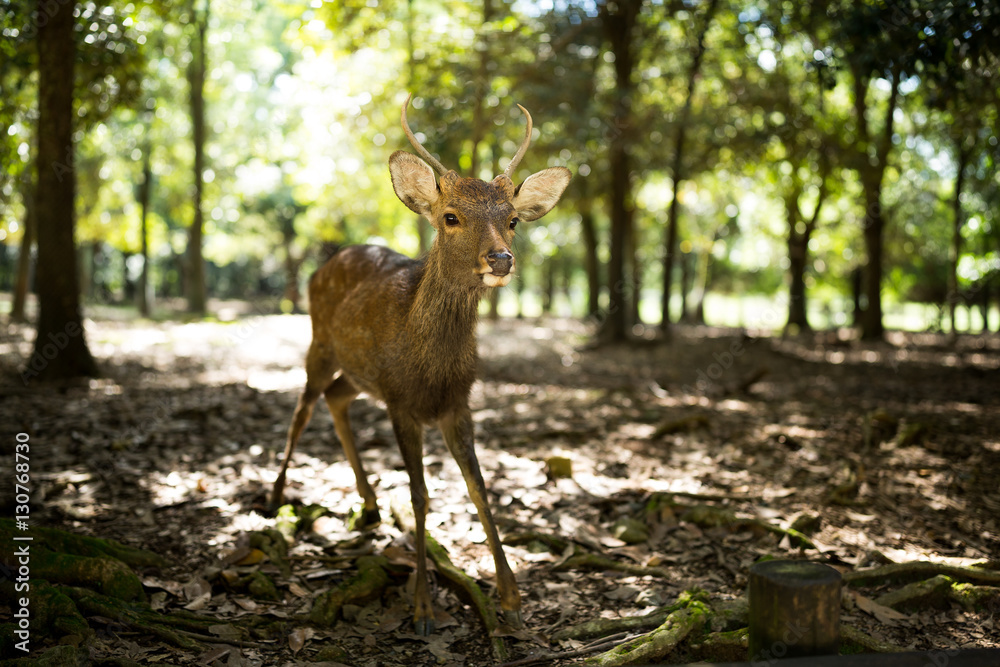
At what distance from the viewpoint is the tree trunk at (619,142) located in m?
13.3

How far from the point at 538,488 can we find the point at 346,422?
5.37ft

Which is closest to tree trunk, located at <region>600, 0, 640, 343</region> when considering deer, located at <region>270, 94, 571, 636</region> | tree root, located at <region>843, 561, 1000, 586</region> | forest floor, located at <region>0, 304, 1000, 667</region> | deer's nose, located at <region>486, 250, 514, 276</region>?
forest floor, located at <region>0, 304, 1000, 667</region>

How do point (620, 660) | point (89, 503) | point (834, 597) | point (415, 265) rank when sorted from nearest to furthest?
1. point (834, 597)
2. point (620, 660)
3. point (415, 265)
4. point (89, 503)

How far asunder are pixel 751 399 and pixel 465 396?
608 centimetres

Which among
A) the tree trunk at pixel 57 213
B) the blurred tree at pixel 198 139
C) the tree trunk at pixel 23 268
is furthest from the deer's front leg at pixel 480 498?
the blurred tree at pixel 198 139

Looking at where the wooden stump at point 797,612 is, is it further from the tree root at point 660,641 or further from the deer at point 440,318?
the deer at point 440,318

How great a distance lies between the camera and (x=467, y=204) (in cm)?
386

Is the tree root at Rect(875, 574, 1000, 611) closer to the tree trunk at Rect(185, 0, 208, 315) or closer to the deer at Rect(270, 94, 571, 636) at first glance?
the deer at Rect(270, 94, 571, 636)

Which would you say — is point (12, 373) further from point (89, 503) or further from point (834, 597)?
point (834, 597)

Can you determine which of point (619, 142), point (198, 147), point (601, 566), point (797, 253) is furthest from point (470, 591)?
point (198, 147)

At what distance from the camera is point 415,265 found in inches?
182

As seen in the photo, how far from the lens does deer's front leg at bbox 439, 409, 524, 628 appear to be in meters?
3.78

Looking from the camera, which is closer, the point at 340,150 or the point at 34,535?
the point at 34,535

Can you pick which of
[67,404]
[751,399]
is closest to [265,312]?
[67,404]
